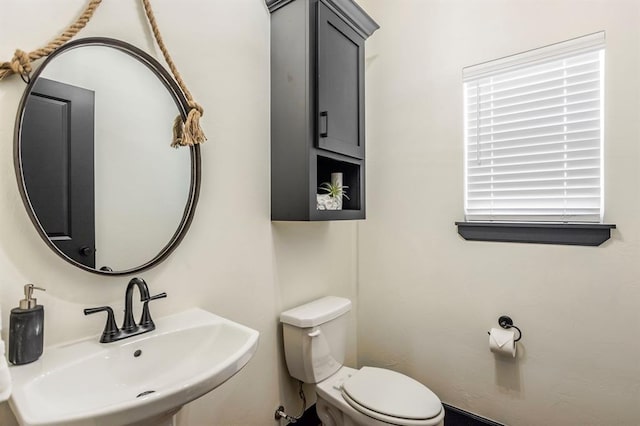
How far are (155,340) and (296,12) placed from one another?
4.86 ft

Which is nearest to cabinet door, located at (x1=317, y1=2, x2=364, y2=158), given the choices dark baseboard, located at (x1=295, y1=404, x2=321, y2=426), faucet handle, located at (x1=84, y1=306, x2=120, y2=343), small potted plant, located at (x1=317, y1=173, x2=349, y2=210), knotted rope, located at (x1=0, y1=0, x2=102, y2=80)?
small potted plant, located at (x1=317, y1=173, x2=349, y2=210)

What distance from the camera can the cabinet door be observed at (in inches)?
59.6

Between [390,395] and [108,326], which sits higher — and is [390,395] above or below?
below

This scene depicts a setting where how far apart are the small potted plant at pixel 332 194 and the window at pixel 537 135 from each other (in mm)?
727

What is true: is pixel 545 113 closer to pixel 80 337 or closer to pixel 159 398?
pixel 159 398

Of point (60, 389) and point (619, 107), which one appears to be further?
point (619, 107)

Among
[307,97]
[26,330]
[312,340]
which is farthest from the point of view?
[312,340]

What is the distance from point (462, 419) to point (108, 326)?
1.85 meters

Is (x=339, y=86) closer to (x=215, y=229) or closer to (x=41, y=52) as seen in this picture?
(x=215, y=229)

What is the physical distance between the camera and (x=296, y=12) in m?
1.50

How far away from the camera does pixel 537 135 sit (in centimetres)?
163

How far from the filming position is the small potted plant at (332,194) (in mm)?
1629

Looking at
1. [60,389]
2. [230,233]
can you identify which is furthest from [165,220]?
[60,389]

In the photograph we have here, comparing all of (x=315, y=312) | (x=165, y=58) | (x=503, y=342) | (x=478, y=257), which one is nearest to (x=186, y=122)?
(x=165, y=58)
